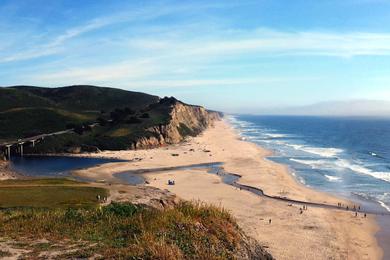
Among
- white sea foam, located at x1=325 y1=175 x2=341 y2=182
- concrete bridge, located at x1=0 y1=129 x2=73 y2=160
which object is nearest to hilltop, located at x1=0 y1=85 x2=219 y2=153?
concrete bridge, located at x1=0 y1=129 x2=73 y2=160

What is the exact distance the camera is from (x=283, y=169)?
88000 millimetres

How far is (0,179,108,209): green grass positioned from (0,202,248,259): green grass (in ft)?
82.5

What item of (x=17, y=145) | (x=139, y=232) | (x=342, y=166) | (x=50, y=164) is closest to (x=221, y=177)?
(x=342, y=166)

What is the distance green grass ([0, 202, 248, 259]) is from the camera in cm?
1298

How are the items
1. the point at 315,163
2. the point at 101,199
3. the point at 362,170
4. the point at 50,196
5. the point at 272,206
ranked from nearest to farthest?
the point at 50,196, the point at 101,199, the point at 272,206, the point at 362,170, the point at 315,163

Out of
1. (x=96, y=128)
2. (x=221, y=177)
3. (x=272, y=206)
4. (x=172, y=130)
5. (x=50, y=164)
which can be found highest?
(x=96, y=128)

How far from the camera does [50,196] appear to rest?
157 feet

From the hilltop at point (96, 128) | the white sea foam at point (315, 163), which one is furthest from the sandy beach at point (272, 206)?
the hilltop at point (96, 128)

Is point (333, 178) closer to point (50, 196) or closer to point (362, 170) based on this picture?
point (362, 170)

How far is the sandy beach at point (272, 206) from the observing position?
1578 inches

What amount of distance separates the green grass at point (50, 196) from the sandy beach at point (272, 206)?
44.0 ft

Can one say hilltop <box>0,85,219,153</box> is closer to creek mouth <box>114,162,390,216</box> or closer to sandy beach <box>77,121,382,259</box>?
sandy beach <box>77,121,382,259</box>

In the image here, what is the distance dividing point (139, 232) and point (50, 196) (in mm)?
35881

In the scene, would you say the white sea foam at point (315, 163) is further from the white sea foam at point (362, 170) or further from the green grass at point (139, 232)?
the green grass at point (139, 232)
